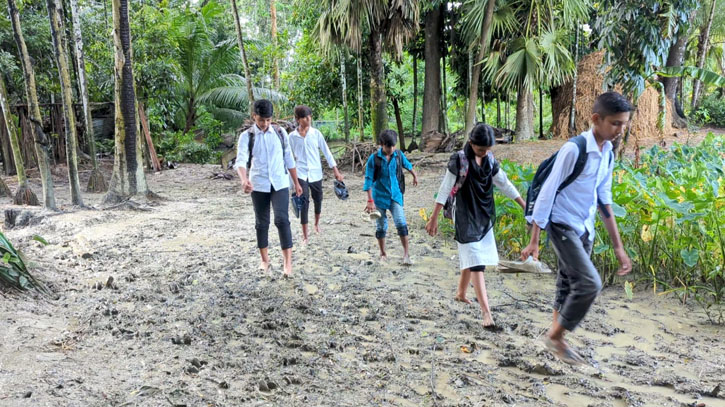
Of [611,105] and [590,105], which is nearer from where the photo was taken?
[611,105]

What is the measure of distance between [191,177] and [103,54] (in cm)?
397

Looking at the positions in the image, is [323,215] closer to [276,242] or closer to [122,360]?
[276,242]

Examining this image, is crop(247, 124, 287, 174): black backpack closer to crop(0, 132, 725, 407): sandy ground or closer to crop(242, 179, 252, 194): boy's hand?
crop(242, 179, 252, 194): boy's hand

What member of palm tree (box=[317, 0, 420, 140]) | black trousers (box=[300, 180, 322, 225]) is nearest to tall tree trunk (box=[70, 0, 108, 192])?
black trousers (box=[300, 180, 322, 225])

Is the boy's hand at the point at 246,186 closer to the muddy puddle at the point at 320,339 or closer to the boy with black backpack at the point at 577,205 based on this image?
the muddy puddle at the point at 320,339

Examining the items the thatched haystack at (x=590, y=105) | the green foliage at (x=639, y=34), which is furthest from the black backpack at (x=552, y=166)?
the thatched haystack at (x=590, y=105)

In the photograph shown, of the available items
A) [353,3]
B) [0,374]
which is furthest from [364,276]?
[353,3]

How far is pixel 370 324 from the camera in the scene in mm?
3879

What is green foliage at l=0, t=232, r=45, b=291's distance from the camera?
388 centimetres

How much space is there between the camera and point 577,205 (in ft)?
9.91

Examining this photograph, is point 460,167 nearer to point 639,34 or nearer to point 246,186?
point 246,186

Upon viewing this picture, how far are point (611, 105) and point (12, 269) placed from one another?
14.3ft

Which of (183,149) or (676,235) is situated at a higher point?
(183,149)

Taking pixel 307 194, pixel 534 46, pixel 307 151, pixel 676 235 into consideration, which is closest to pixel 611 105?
pixel 676 235
